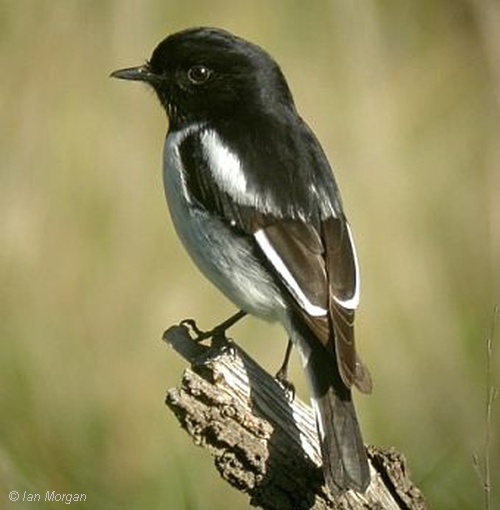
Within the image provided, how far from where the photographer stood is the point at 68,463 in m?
6.50

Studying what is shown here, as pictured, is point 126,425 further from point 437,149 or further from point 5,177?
point 437,149

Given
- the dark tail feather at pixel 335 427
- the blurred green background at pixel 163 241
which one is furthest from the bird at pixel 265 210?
the blurred green background at pixel 163 241

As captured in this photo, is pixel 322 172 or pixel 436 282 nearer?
pixel 322 172

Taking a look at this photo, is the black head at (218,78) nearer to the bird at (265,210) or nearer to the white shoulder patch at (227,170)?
the bird at (265,210)

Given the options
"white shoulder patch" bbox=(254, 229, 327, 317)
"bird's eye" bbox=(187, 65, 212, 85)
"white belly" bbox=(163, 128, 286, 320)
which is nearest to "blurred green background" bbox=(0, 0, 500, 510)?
"bird's eye" bbox=(187, 65, 212, 85)

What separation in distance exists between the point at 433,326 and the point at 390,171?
0.66 m

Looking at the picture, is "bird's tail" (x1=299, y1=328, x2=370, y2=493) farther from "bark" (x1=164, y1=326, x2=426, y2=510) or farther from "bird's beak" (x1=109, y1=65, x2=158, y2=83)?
"bird's beak" (x1=109, y1=65, x2=158, y2=83)

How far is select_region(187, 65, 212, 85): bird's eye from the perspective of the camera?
19.6 feet

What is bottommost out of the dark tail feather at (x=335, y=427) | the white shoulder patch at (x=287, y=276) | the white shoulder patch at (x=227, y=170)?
the dark tail feather at (x=335, y=427)

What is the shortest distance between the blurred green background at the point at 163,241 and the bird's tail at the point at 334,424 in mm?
1403

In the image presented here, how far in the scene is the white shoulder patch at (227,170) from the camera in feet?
17.8

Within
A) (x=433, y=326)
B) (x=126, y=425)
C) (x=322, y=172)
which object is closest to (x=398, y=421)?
(x=433, y=326)

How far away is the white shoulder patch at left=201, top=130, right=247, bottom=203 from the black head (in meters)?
0.33

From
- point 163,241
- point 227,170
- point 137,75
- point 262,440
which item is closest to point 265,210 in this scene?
point 227,170
